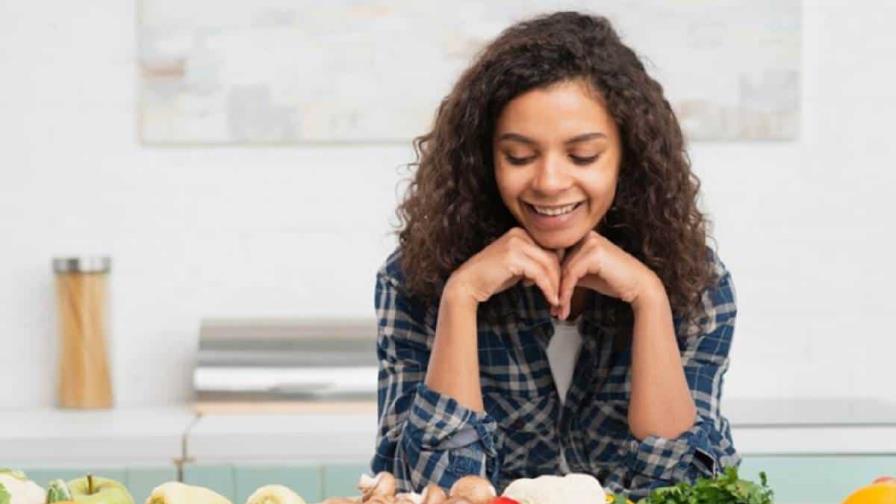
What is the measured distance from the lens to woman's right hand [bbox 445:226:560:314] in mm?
1768

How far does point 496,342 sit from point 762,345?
60.1 inches

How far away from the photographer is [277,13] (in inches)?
125

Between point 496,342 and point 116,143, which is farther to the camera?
point 116,143

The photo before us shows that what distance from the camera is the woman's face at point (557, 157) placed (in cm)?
169

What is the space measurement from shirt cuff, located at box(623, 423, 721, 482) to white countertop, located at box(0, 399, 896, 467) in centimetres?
107

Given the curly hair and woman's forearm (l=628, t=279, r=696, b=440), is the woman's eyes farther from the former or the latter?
woman's forearm (l=628, t=279, r=696, b=440)

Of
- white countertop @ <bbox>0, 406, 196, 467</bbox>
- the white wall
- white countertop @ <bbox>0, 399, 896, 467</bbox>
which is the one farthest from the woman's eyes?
the white wall

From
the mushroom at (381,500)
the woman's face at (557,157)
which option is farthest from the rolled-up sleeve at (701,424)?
the mushroom at (381,500)

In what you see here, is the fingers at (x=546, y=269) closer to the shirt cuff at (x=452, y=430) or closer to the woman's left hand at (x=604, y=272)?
the woman's left hand at (x=604, y=272)

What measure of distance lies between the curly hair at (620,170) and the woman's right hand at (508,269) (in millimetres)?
69

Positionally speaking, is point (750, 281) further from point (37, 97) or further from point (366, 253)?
point (37, 97)

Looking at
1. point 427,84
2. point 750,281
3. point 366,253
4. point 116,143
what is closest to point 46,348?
point 116,143

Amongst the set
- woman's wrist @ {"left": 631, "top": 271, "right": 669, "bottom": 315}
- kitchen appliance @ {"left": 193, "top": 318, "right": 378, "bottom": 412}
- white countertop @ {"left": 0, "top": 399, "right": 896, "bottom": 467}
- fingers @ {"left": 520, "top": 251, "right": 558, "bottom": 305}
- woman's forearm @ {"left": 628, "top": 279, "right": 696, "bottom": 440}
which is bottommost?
white countertop @ {"left": 0, "top": 399, "right": 896, "bottom": 467}

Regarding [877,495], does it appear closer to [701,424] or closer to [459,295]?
[701,424]
